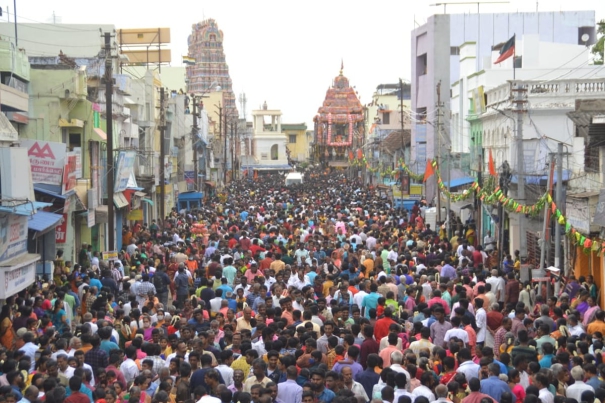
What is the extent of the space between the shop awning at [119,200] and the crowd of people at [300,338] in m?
9.13

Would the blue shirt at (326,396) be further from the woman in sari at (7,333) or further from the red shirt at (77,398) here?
the woman in sari at (7,333)

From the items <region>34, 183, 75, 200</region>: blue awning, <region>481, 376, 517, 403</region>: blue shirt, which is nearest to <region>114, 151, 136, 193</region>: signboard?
<region>34, 183, 75, 200</region>: blue awning

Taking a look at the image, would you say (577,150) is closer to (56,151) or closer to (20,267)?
(56,151)

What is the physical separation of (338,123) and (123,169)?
295 feet

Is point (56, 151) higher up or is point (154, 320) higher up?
point (56, 151)

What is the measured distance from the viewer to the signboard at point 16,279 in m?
16.5

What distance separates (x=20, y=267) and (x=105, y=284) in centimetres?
225

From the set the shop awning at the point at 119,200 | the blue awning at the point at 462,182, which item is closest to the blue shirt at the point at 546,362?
the shop awning at the point at 119,200

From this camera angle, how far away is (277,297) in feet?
55.1

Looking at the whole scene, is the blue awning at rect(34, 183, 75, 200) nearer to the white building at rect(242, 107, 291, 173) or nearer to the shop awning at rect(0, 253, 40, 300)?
the shop awning at rect(0, 253, 40, 300)

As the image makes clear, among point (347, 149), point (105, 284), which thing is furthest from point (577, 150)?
point (347, 149)

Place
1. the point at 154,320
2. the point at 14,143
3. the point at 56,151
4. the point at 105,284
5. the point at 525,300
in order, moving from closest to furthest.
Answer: the point at 154,320 → the point at 525,300 → the point at 105,284 → the point at 14,143 → the point at 56,151

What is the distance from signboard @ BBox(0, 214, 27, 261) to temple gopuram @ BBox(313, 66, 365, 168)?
324ft

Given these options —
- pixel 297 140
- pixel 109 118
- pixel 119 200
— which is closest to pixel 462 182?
pixel 119 200
